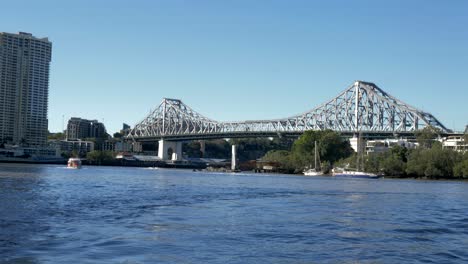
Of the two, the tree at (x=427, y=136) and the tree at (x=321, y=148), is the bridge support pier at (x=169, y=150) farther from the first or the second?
the tree at (x=427, y=136)

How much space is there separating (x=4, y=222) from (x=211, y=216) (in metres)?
8.00

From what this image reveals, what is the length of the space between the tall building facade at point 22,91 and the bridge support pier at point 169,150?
36.6 meters

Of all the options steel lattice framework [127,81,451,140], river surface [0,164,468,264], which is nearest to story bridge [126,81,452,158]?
steel lattice framework [127,81,451,140]

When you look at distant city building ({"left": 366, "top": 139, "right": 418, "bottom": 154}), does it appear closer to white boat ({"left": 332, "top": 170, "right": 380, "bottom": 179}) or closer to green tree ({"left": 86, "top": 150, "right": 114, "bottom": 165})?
white boat ({"left": 332, "top": 170, "right": 380, "bottom": 179})

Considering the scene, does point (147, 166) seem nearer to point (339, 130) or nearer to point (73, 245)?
point (339, 130)

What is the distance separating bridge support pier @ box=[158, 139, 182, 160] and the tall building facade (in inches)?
1439

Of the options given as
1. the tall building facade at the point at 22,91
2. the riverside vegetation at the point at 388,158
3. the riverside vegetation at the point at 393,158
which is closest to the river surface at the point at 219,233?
the riverside vegetation at the point at 393,158

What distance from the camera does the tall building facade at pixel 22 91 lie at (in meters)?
178

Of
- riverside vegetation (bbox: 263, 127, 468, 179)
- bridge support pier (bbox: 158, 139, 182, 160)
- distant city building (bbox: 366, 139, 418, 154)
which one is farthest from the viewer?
bridge support pier (bbox: 158, 139, 182, 160)

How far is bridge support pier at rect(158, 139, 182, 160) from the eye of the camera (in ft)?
582

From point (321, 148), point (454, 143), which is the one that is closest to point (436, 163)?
point (454, 143)

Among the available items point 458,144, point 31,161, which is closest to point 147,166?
point 31,161

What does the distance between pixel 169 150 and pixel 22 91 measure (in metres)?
44.9

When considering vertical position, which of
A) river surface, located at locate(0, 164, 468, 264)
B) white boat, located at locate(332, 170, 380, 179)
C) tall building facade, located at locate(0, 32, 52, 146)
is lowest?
river surface, located at locate(0, 164, 468, 264)
